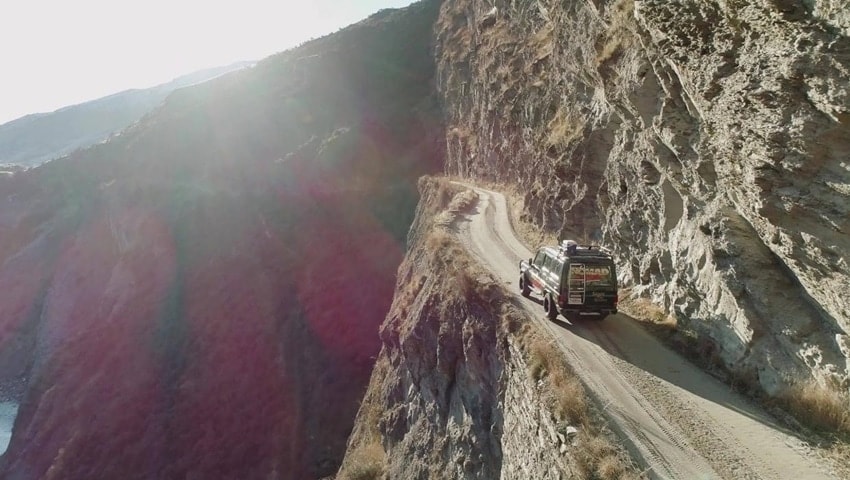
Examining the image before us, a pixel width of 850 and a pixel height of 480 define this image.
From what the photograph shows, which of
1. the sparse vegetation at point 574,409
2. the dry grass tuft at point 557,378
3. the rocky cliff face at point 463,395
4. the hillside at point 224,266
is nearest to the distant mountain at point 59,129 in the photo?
the hillside at point 224,266

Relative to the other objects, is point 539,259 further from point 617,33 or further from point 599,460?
point 617,33

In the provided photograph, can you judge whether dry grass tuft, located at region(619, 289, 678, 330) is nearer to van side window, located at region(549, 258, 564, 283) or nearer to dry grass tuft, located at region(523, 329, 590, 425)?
van side window, located at region(549, 258, 564, 283)

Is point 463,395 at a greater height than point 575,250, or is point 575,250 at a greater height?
point 575,250

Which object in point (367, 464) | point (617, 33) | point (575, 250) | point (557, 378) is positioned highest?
point (617, 33)

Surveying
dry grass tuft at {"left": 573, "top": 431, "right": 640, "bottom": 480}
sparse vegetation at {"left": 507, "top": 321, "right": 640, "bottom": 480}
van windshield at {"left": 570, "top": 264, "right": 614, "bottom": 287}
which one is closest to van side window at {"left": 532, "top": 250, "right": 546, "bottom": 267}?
van windshield at {"left": 570, "top": 264, "right": 614, "bottom": 287}

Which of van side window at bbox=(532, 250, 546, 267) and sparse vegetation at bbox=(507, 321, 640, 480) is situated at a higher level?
van side window at bbox=(532, 250, 546, 267)

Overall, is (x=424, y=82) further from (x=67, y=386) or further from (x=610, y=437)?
(x=610, y=437)

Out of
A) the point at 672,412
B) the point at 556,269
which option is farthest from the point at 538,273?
the point at 672,412

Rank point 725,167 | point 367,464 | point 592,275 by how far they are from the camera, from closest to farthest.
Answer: point 725,167 → point 592,275 → point 367,464
